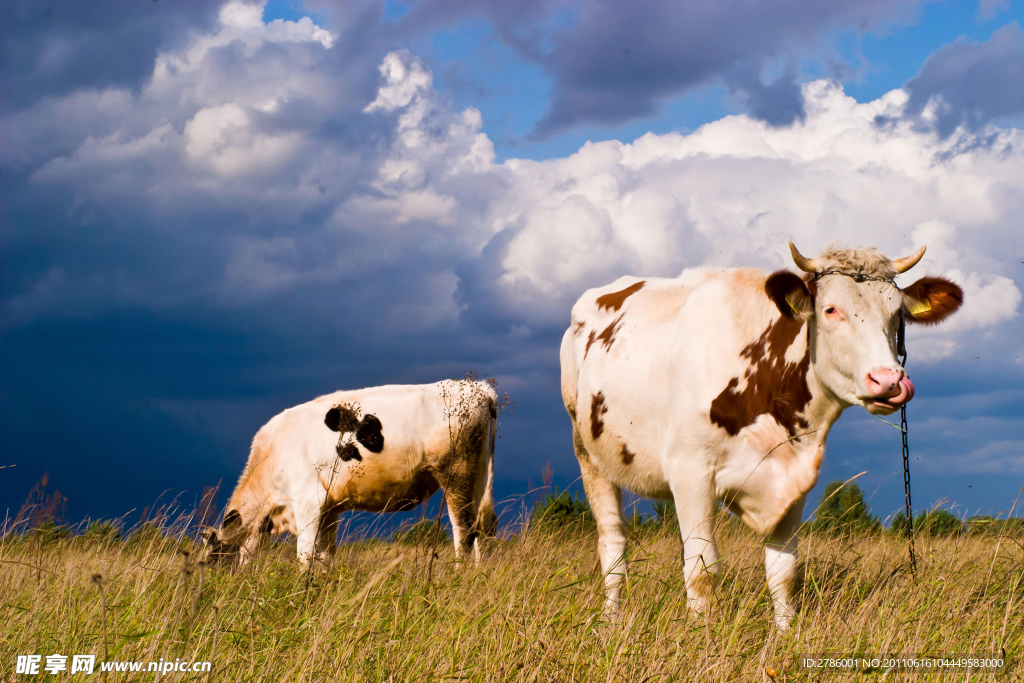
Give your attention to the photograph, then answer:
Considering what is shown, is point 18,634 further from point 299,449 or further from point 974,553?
point 974,553

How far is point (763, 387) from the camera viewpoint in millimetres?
5023

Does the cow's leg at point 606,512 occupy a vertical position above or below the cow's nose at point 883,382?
below

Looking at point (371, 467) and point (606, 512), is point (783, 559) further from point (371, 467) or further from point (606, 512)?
point (371, 467)

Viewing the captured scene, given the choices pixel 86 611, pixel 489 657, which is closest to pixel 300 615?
pixel 86 611

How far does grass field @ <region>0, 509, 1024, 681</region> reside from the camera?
3627 mm

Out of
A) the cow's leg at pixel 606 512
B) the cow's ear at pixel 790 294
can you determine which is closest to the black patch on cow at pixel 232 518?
the cow's leg at pixel 606 512

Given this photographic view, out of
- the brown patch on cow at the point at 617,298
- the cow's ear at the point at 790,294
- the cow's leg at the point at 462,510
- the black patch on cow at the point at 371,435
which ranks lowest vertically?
the cow's leg at the point at 462,510

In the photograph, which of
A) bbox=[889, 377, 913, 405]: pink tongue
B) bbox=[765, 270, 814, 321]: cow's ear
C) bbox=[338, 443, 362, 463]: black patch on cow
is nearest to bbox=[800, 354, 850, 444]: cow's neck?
bbox=[765, 270, 814, 321]: cow's ear

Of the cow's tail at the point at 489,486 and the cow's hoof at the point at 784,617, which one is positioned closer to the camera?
the cow's hoof at the point at 784,617

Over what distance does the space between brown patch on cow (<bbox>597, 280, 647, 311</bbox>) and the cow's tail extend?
294cm

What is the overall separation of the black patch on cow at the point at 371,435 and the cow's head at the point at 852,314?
5894 millimetres

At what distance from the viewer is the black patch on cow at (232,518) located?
32.1 feet

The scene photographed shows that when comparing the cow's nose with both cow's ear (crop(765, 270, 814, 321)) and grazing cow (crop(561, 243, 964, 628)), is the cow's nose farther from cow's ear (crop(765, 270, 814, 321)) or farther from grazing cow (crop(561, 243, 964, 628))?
cow's ear (crop(765, 270, 814, 321))

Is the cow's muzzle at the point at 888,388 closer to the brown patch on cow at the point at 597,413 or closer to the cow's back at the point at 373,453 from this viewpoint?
the brown patch on cow at the point at 597,413
